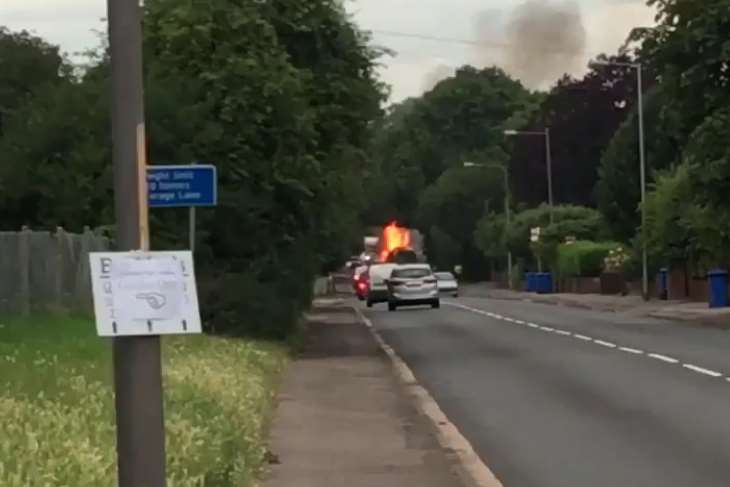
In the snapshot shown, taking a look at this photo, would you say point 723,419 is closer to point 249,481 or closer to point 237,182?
point 249,481

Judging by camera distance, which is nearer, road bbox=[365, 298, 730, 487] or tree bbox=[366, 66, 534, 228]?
road bbox=[365, 298, 730, 487]

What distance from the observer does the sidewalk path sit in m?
12.5

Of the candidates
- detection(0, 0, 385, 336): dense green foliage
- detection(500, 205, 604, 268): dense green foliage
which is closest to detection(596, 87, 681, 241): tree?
detection(500, 205, 604, 268): dense green foliage

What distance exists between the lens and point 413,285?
54.9 meters

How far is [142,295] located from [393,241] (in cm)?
8163

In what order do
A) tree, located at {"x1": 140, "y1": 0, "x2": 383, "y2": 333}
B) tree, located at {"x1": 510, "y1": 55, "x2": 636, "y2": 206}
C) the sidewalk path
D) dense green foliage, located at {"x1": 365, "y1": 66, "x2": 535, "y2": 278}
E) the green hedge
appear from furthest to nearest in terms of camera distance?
dense green foliage, located at {"x1": 365, "y1": 66, "x2": 535, "y2": 278}, tree, located at {"x1": 510, "y1": 55, "x2": 636, "y2": 206}, the green hedge, tree, located at {"x1": 140, "y1": 0, "x2": 383, "y2": 333}, the sidewalk path

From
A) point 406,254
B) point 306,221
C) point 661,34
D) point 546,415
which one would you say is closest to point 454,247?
point 406,254

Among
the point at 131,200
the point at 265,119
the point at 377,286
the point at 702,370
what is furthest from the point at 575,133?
the point at 131,200

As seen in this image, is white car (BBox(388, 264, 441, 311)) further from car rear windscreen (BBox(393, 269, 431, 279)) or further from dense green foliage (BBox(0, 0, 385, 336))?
dense green foliage (BBox(0, 0, 385, 336))

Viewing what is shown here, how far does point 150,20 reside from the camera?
29.5 metres

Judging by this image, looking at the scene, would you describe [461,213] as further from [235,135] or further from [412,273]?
[235,135]

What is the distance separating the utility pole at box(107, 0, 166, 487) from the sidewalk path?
16.7 ft

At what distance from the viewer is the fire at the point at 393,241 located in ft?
288

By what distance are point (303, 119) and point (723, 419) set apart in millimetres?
13397
